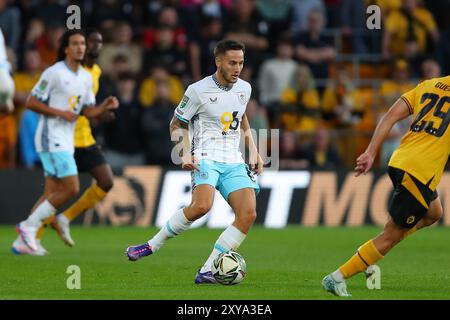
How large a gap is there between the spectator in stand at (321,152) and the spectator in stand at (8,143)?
515 centimetres

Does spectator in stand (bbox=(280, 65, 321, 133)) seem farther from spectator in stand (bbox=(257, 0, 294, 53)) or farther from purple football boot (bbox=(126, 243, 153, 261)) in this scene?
purple football boot (bbox=(126, 243, 153, 261))

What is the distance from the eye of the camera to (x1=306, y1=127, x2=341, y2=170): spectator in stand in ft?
66.4

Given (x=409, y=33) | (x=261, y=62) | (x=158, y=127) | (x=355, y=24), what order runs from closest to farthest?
(x=158, y=127)
(x=261, y=62)
(x=409, y=33)
(x=355, y=24)

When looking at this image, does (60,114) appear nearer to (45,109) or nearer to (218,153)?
(45,109)

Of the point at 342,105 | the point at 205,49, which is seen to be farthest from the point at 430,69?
the point at 205,49

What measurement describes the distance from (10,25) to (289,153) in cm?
559

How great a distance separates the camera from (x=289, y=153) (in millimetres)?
20047

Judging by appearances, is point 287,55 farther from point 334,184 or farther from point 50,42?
point 50,42

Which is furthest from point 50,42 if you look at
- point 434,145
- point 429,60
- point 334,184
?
point 434,145

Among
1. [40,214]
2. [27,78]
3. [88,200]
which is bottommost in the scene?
[88,200]

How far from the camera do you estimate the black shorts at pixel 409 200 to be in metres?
9.21

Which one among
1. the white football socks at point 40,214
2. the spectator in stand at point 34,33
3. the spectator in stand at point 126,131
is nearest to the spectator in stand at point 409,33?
the spectator in stand at point 126,131

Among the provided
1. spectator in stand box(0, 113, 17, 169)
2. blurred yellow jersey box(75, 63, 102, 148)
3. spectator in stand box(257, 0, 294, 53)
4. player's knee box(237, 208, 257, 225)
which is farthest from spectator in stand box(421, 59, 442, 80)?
player's knee box(237, 208, 257, 225)

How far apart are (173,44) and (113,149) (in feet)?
7.50
